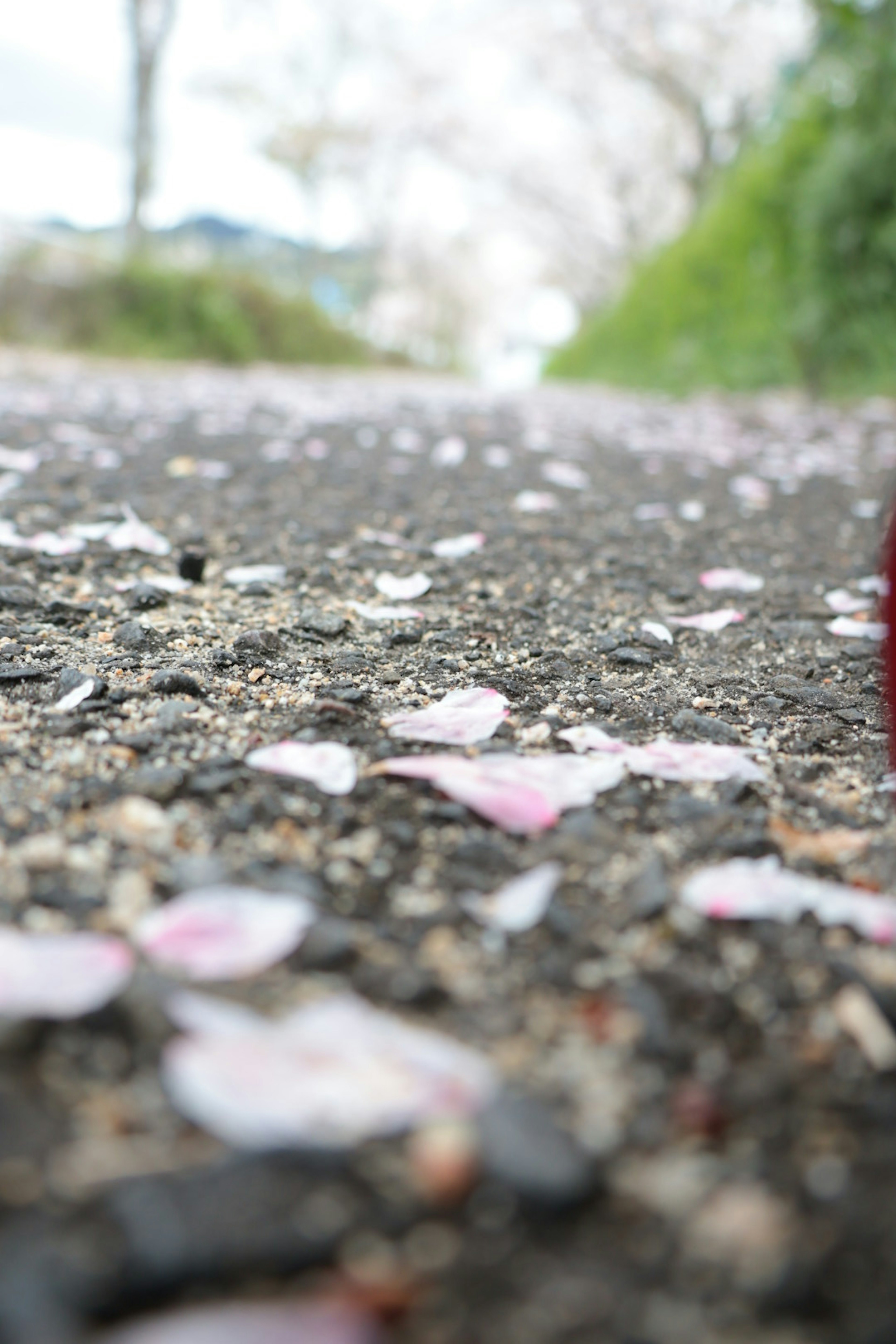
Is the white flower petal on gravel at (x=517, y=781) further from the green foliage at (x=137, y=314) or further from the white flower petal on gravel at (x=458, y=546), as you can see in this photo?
the green foliage at (x=137, y=314)

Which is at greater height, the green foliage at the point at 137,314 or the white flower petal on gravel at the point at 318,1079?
the white flower petal on gravel at the point at 318,1079

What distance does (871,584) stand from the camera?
7.22ft

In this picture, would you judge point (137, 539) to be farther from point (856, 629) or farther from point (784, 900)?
point (784, 900)

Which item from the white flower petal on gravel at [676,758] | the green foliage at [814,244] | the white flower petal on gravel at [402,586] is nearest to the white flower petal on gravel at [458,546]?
the white flower petal on gravel at [402,586]

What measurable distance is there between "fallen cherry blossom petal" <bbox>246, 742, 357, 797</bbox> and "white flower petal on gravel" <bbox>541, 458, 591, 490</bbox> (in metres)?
2.40

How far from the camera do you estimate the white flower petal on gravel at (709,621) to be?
184 centimetres

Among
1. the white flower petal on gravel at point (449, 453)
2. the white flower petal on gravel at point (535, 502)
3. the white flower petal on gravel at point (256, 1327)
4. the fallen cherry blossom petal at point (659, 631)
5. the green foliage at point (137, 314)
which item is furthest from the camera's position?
the green foliage at point (137, 314)

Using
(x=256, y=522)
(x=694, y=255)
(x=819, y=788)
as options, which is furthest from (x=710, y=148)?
(x=819, y=788)

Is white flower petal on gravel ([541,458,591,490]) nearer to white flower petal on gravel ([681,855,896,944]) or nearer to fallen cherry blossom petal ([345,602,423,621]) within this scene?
fallen cherry blossom petal ([345,602,423,621])

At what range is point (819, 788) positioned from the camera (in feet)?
3.81

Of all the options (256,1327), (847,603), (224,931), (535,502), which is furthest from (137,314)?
(256,1327)

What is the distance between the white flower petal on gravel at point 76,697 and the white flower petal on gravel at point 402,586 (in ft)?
2.49

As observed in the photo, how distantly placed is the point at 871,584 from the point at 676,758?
1.26 meters

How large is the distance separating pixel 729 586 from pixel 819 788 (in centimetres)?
108
